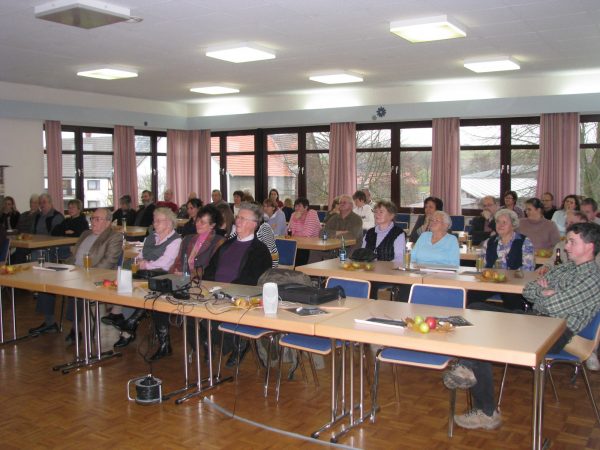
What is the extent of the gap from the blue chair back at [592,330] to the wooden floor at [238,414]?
0.56m

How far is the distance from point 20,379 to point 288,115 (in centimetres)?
889

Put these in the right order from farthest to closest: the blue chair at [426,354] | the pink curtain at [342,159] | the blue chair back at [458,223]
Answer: the pink curtain at [342,159]
the blue chair back at [458,223]
the blue chair at [426,354]

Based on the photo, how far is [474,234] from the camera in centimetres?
826

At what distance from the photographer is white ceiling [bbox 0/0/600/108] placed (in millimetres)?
5750

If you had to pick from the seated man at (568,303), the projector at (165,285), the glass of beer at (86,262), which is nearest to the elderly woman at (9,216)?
the glass of beer at (86,262)

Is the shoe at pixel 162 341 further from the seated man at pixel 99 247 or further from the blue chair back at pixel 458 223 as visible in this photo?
the blue chair back at pixel 458 223

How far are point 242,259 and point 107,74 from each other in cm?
562

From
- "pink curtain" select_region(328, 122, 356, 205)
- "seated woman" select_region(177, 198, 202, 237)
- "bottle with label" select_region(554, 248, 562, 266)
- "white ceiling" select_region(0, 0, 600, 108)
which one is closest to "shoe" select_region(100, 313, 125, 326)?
"seated woman" select_region(177, 198, 202, 237)

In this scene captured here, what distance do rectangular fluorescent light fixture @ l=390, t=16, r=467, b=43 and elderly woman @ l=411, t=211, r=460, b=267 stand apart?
1994 mm

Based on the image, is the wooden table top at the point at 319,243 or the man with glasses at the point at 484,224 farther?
the man with glasses at the point at 484,224

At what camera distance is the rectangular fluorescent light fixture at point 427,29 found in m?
6.16

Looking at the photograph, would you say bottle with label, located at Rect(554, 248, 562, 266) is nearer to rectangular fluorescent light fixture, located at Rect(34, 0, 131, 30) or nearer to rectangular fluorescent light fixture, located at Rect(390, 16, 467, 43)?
rectangular fluorescent light fixture, located at Rect(390, 16, 467, 43)

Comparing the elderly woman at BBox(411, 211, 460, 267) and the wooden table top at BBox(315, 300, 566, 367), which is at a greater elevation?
the elderly woman at BBox(411, 211, 460, 267)

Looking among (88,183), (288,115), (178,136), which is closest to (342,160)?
(288,115)
